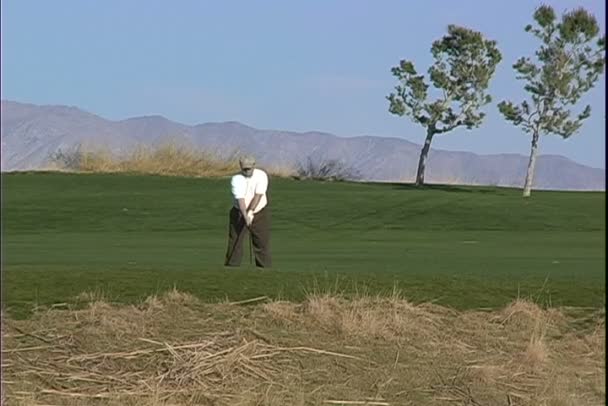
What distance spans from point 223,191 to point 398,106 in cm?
1726

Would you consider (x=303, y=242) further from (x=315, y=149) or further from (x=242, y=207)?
(x=315, y=149)

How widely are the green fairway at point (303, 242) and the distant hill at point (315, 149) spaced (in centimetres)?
932

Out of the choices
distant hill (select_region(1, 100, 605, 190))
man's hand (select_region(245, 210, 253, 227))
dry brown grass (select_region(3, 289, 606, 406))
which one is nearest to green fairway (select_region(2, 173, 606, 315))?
man's hand (select_region(245, 210, 253, 227))

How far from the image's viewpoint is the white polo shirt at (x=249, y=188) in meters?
15.9

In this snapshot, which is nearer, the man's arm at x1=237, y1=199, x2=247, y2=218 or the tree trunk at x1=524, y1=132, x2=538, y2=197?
the man's arm at x1=237, y1=199, x2=247, y2=218

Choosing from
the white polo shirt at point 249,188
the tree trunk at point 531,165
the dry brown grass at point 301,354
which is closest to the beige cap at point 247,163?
the white polo shirt at point 249,188

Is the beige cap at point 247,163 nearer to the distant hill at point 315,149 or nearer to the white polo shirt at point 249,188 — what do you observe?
the white polo shirt at point 249,188

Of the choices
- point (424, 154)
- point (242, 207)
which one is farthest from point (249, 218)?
point (424, 154)

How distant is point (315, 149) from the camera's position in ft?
267

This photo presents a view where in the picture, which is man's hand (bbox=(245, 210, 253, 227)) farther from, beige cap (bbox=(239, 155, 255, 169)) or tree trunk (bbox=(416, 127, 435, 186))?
tree trunk (bbox=(416, 127, 435, 186))

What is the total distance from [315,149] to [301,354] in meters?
71.8

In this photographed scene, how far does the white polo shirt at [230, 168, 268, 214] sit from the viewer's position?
15.9m

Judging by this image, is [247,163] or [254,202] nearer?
[254,202]

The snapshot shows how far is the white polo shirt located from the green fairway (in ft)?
2.84
